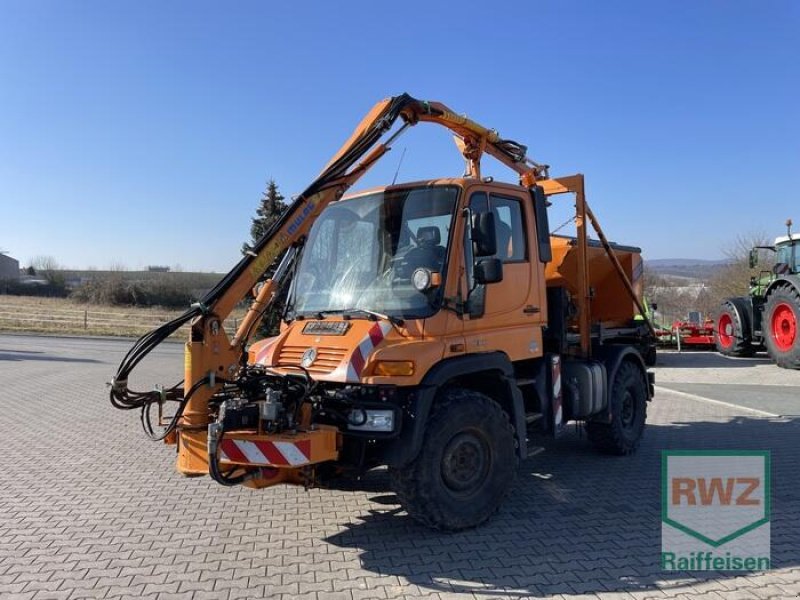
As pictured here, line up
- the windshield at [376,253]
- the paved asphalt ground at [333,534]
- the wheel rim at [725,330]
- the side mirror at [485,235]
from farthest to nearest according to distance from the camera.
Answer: the wheel rim at [725,330]
the windshield at [376,253]
the side mirror at [485,235]
the paved asphalt ground at [333,534]

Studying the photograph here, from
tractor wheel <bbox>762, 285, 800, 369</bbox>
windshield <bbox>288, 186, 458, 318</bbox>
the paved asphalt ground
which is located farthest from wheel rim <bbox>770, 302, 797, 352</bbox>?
windshield <bbox>288, 186, 458, 318</bbox>

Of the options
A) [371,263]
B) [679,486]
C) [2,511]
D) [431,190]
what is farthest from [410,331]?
[2,511]

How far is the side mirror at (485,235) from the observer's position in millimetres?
4621

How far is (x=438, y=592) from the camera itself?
12.2 feet

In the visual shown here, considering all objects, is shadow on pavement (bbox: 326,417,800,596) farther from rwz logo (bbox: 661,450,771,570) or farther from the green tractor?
the green tractor

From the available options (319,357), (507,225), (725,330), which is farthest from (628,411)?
(725,330)

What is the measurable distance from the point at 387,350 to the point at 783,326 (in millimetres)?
15194

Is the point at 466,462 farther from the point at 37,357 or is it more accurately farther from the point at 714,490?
the point at 37,357

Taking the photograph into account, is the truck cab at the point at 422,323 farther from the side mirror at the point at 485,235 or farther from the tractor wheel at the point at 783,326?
the tractor wheel at the point at 783,326

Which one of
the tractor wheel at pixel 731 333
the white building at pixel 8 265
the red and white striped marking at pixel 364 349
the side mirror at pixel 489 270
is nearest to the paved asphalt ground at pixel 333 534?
the red and white striped marking at pixel 364 349

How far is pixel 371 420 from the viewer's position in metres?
4.32

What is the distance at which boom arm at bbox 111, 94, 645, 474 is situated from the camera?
4.62 metres

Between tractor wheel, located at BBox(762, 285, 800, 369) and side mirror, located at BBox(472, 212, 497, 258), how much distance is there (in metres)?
13.6

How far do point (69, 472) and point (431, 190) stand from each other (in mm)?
4870
